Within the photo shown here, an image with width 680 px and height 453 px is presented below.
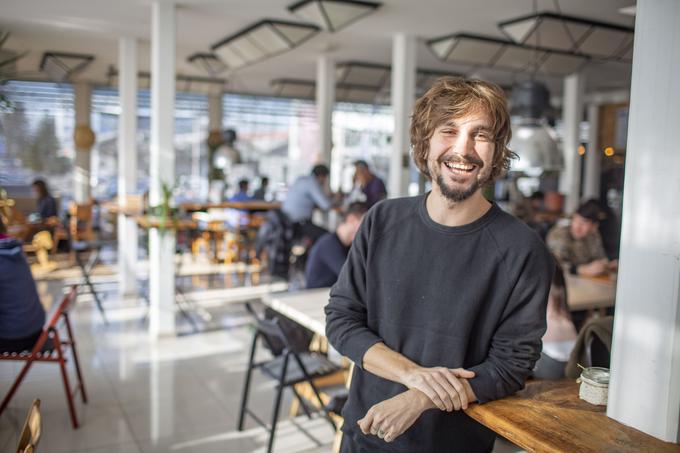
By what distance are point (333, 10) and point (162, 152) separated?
2.08 metres

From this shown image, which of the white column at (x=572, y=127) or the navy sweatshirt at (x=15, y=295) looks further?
the white column at (x=572, y=127)

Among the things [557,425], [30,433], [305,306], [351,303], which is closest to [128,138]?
[305,306]

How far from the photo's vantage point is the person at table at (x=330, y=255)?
12.6 ft

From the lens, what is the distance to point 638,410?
134 centimetres

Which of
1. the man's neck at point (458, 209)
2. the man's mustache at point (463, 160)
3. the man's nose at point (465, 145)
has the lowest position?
the man's neck at point (458, 209)

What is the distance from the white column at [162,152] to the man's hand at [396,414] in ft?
14.8

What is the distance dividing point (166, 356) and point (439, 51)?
4.87 metres

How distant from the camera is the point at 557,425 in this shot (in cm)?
131

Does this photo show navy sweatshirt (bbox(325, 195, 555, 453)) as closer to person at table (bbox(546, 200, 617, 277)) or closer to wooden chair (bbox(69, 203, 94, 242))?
person at table (bbox(546, 200, 617, 277))

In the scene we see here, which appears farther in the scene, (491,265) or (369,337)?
(369,337)

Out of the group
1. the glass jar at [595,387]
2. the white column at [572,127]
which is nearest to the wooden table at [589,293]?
the glass jar at [595,387]

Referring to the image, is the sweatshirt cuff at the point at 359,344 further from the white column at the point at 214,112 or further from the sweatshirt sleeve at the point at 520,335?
the white column at the point at 214,112

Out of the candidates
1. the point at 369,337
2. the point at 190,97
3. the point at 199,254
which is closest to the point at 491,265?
the point at 369,337

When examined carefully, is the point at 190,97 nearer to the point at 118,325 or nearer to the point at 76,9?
the point at 76,9
